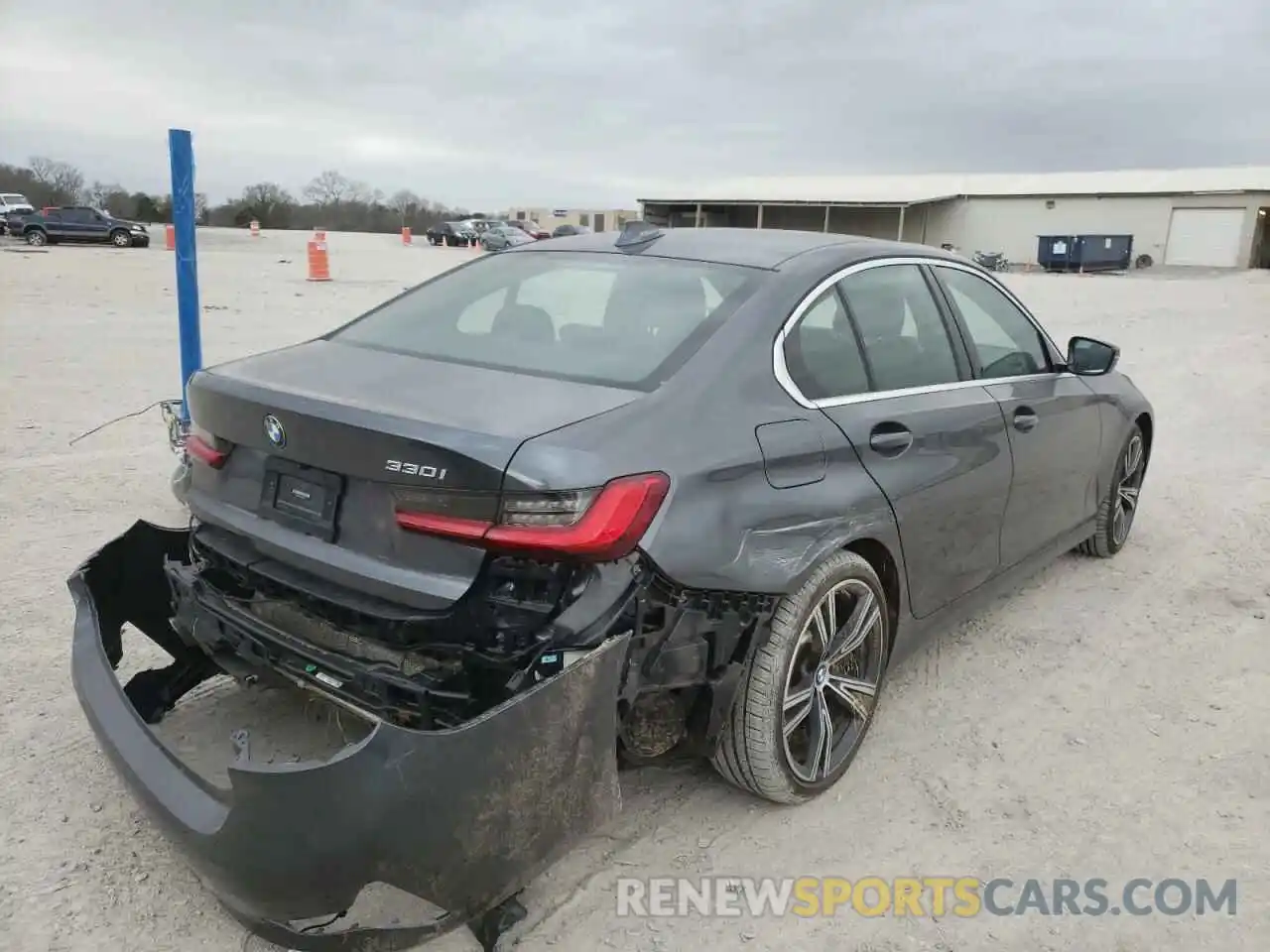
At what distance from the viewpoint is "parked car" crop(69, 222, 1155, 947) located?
6.78 ft

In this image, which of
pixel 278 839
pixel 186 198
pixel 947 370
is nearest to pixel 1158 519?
pixel 947 370

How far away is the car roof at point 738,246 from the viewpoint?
10.6 ft

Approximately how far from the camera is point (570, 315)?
3133mm

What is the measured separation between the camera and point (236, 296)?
16.8m

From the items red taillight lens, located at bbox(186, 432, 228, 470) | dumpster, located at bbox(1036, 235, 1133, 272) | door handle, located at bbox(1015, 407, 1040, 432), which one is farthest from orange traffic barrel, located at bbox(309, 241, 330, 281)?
dumpster, located at bbox(1036, 235, 1133, 272)

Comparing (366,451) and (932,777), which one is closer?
(366,451)

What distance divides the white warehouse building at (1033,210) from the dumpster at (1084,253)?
225 inches

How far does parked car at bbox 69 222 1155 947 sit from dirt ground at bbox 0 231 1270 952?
0.27 meters

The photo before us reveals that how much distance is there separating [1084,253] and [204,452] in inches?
1752

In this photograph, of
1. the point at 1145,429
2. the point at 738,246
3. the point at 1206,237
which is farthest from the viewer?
the point at 1206,237

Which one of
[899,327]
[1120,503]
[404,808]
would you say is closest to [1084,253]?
[1120,503]

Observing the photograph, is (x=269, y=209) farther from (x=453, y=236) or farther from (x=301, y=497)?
(x=301, y=497)

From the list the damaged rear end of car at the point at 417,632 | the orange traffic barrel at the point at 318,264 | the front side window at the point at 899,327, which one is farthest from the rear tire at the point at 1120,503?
the orange traffic barrel at the point at 318,264

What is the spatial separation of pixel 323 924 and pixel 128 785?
0.58 m
